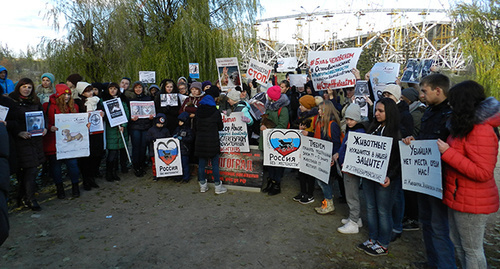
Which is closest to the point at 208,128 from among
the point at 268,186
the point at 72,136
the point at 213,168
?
the point at 213,168

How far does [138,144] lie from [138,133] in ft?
0.88

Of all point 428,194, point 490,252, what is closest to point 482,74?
point 490,252

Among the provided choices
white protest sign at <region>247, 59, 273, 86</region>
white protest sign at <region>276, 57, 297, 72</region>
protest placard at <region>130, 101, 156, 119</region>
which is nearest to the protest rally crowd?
protest placard at <region>130, 101, 156, 119</region>

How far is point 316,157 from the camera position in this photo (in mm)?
5469

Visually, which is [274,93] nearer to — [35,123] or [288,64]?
[35,123]

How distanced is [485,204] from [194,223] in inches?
151

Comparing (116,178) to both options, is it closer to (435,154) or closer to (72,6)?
(435,154)

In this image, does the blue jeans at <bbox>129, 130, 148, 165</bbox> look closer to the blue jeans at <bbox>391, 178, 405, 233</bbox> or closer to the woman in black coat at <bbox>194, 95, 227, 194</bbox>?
the woman in black coat at <bbox>194, 95, 227, 194</bbox>

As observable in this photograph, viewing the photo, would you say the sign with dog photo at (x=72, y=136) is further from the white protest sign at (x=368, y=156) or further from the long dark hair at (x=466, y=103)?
the long dark hair at (x=466, y=103)

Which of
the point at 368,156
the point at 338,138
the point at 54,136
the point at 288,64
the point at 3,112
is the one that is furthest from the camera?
the point at 288,64

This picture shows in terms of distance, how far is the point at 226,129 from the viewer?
6621 mm

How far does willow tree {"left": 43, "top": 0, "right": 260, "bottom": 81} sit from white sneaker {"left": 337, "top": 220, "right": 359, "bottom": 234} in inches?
354

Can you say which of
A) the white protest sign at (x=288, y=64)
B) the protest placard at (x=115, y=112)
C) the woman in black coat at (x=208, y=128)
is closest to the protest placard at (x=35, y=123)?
the protest placard at (x=115, y=112)

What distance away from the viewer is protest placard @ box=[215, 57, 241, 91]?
8656 millimetres
